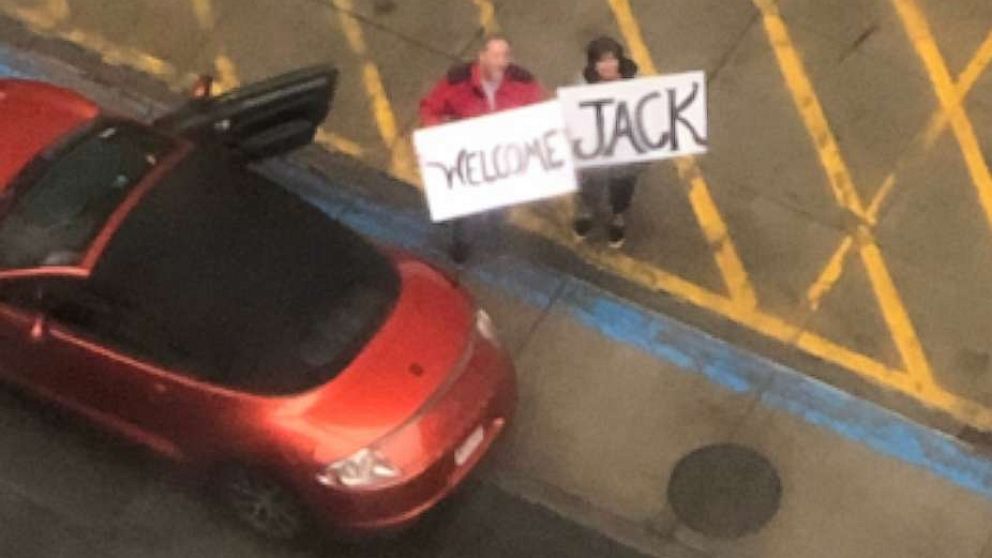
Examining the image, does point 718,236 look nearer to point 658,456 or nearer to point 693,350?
point 693,350

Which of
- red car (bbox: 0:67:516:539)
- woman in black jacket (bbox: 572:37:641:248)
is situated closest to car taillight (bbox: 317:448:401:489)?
red car (bbox: 0:67:516:539)

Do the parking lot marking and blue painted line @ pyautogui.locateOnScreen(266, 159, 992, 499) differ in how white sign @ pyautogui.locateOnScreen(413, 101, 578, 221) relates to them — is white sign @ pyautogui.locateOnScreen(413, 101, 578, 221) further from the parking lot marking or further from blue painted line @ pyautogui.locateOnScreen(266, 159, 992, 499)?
the parking lot marking

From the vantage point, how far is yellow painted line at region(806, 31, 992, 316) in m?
9.79

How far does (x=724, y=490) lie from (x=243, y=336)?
2.72 m

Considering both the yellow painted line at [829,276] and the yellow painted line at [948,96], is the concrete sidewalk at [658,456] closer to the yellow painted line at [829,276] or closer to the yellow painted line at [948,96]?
the yellow painted line at [829,276]

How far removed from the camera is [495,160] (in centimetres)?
872

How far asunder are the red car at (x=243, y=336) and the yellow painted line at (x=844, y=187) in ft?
7.98

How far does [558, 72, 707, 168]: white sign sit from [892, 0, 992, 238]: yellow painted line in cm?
227

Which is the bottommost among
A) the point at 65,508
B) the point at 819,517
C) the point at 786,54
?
the point at 819,517

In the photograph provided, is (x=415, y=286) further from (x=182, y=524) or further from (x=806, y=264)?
(x=806, y=264)

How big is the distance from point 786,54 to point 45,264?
5.08 m

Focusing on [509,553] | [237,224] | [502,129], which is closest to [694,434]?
[509,553]

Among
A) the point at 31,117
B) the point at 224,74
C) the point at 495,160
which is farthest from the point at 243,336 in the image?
the point at 224,74

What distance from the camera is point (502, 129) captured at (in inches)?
342
